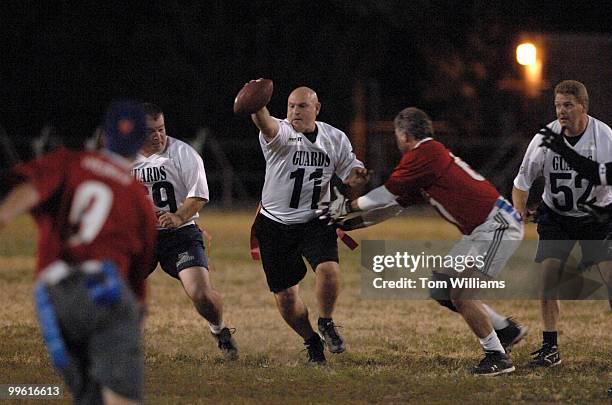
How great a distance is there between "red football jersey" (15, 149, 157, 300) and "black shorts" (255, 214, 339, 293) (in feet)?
11.5

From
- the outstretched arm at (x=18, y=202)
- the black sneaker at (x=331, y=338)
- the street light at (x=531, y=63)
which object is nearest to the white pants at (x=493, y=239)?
the black sneaker at (x=331, y=338)

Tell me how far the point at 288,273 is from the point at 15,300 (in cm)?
410

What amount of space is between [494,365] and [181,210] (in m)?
2.53

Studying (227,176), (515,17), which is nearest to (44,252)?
(227,176)

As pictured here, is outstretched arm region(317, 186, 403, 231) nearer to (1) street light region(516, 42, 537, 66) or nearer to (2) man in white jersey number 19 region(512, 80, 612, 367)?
(2) man in white jersey number 19 region(512, 80, 612, 367)

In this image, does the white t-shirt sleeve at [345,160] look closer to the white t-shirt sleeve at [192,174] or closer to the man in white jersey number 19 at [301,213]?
the man in white jersey number 19 at [301,213]

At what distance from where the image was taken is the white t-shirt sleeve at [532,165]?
7.62m

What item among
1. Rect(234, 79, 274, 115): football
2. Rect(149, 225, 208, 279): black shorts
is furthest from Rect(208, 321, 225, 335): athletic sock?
Rect(234, 79, 274, 115): football

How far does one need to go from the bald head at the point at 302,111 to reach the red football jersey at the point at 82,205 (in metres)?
3.70

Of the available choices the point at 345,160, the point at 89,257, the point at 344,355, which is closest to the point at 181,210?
the point at 345,160

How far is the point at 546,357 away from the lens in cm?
738

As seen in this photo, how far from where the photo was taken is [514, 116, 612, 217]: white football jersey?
748cm

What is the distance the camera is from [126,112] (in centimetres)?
419

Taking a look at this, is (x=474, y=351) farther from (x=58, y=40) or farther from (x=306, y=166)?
(x=58, y=40)
